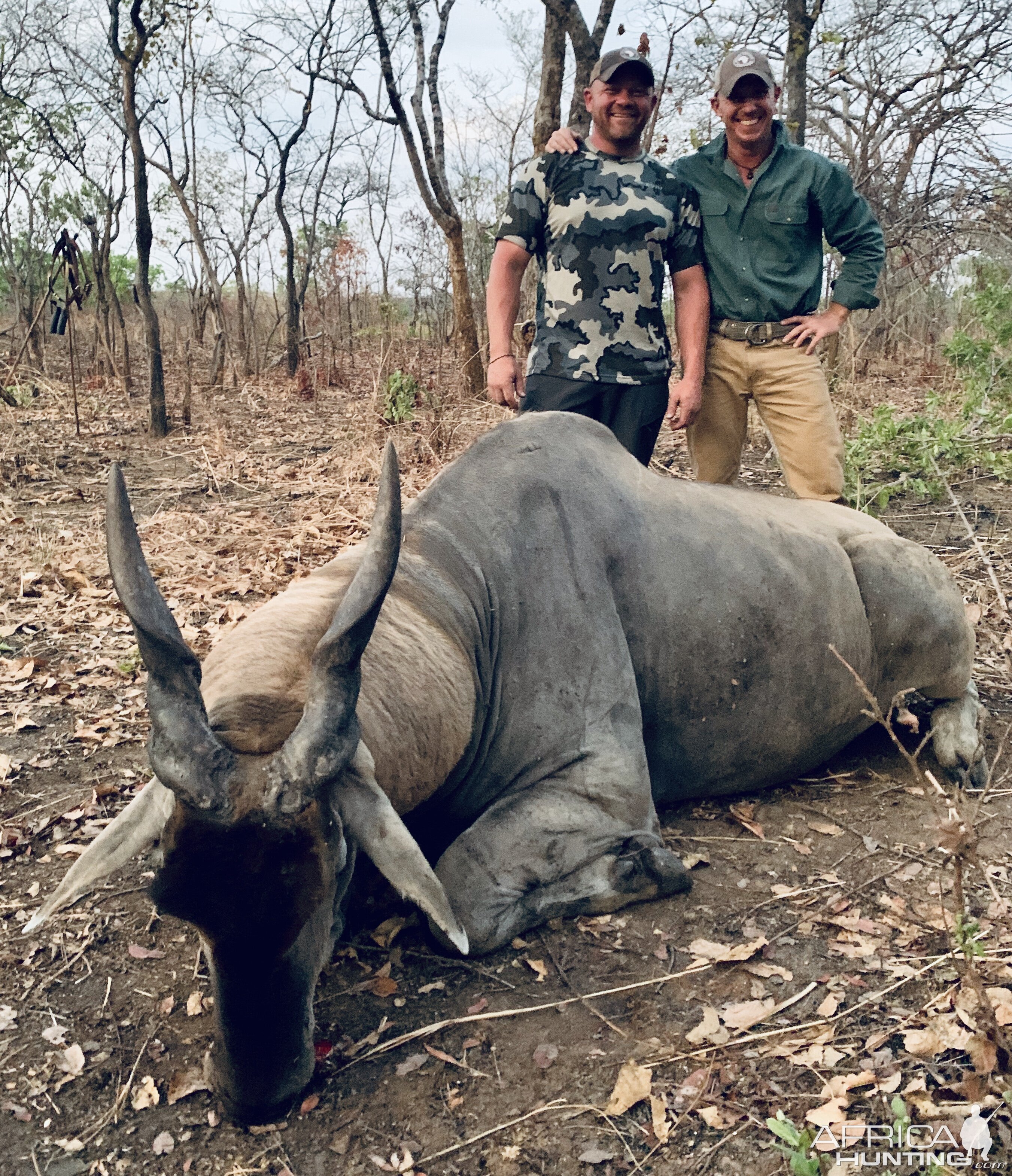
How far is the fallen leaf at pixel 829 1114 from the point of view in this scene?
2.38 m

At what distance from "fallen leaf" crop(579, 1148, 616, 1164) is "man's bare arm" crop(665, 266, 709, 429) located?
328 cm

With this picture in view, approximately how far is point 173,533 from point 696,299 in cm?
447

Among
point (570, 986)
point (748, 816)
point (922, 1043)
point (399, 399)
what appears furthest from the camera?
point (399, 399)

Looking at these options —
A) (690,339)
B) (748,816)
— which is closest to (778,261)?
(690,339)

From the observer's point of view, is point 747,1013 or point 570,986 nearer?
point 747,1013

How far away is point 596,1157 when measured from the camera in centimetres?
238

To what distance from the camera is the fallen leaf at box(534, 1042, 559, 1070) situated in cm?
269

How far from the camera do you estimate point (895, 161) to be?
1258 cm

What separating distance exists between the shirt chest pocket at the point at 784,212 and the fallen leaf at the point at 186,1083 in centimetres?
425

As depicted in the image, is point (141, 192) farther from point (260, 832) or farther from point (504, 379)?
point (260, 832)

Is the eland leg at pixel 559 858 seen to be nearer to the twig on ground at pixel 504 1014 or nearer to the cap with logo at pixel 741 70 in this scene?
the twig on ground at pixel 504 1014

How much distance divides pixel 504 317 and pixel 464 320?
6.12 metres

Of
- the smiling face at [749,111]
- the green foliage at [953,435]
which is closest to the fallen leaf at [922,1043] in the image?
the smiling face at [749,111]

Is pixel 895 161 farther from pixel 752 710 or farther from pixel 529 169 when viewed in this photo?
pixel 752 710
